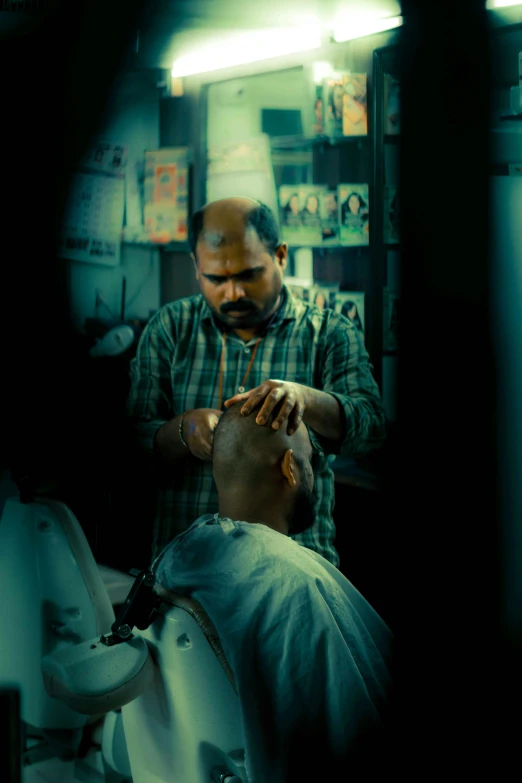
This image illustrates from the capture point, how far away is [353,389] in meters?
1.51

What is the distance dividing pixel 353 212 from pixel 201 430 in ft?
3.52

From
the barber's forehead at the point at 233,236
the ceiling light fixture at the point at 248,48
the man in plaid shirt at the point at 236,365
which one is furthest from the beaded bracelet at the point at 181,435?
the ceiling light fixture at the point at 248,48

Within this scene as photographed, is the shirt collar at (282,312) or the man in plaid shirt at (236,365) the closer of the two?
the man in plaid shirt at (236,365)

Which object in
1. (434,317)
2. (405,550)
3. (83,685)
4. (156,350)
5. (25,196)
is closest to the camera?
(83,685)

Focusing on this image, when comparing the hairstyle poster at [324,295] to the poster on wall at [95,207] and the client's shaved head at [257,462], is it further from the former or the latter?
the client's shaved head at [257,462]

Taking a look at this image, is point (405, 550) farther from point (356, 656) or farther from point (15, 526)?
point (15, 526)

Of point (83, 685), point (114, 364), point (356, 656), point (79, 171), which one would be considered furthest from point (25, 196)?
point (356, 656)

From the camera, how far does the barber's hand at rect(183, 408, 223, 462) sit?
4.64 ft

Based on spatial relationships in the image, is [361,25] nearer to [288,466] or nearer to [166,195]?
[166,195]

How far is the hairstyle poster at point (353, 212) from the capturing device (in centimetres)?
214

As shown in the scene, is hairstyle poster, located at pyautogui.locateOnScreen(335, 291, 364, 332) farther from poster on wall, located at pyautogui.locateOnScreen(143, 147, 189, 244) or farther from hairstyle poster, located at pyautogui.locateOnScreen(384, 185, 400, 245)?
poster on wall, located at pyautogui.locateOnScreen(143, 147, 189, 244)

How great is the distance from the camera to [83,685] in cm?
107

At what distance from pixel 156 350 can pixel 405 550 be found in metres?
0.68

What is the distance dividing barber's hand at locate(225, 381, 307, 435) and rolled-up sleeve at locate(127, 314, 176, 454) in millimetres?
269
